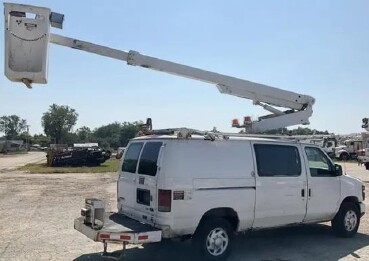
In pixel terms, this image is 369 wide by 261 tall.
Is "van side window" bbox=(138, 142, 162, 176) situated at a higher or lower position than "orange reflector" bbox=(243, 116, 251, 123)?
lower

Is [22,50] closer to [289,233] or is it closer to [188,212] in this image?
[188,212]

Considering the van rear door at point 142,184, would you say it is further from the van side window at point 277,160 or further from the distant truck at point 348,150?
the distant truck at point 348,150

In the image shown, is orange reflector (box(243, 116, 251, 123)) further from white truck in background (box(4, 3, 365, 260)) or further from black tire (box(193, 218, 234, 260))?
black tire (box(193, 218, 234, 260))

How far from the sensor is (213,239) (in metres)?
7.27

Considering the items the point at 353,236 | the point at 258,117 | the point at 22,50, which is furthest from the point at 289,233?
the point at 22,50

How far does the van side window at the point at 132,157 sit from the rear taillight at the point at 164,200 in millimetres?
1096

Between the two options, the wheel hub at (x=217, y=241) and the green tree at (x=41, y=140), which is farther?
the green tree at (x=41, y=140)

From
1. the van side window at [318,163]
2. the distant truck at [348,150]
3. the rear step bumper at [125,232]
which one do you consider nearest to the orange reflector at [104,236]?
the rear step bumper at [125,232]

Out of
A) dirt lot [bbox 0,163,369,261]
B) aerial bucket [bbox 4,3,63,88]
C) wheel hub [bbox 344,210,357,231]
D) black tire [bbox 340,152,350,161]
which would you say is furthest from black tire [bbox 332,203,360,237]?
black tire [bbox 340,152,350,161]

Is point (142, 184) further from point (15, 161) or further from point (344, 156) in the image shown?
point (15, 161)

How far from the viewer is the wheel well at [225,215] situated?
7.25m

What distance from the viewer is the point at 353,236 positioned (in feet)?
31.0

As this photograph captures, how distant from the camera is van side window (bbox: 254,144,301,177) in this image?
801cm

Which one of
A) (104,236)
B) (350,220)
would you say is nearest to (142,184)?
(104,236)
